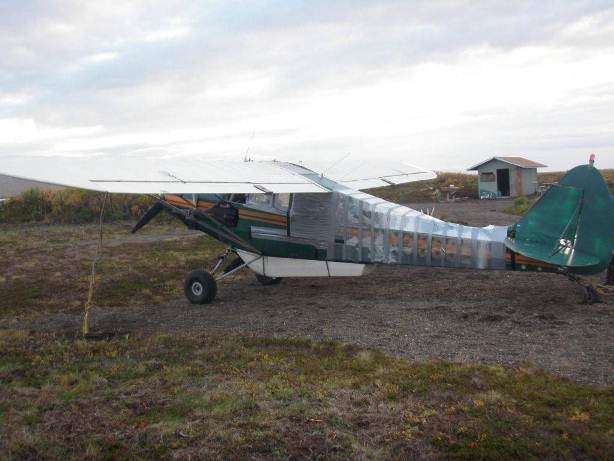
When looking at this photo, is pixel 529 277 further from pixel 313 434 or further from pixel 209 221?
pixel 313 434

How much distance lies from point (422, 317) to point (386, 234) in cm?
180

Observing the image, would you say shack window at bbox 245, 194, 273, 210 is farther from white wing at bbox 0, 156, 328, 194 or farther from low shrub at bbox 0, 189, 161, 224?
low shrub at bbox 0, 189, 161, 224

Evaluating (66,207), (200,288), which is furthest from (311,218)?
(66,207)

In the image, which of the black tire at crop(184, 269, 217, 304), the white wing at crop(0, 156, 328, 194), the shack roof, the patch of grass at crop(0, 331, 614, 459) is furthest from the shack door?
the patch of grass at crop(0, 331, 614, 459)

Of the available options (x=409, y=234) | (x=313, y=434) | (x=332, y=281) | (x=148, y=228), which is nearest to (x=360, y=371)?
(x=313, y=434)

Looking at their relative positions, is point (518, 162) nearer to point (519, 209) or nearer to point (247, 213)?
point (519, 209)

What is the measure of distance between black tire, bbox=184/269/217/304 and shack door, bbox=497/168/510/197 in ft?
87.5

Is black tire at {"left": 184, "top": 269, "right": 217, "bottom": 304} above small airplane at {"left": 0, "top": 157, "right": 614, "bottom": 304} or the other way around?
the other way around

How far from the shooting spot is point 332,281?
12320 millimetres

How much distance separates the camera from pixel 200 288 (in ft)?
34.7

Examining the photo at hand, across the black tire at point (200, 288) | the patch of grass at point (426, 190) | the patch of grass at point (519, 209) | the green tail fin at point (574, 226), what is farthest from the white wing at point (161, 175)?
the patch of grass at point (426, 190)

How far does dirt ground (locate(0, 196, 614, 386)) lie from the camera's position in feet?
22.4

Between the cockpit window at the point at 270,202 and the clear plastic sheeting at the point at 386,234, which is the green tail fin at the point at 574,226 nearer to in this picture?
the clear plastic sheeting at the point at 386,234

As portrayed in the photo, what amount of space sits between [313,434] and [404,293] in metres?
6.19
